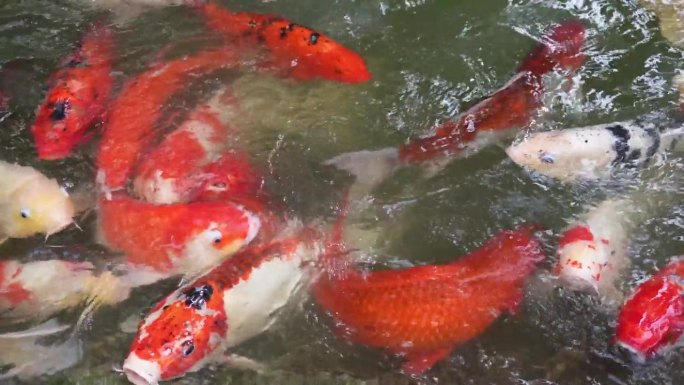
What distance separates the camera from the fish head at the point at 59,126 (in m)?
2.83

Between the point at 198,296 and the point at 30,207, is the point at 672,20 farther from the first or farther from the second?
the point at 30,207

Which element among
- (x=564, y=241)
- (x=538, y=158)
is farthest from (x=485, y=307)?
(x=538, y=158)

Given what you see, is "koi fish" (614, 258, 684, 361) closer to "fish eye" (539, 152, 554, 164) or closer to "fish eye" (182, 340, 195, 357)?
"fish eye" (539, 152, 554, 164)

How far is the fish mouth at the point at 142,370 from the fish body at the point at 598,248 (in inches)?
55.4

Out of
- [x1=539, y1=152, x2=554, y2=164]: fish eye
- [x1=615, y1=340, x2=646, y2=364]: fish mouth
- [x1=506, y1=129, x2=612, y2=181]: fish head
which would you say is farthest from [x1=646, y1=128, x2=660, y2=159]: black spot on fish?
[x1=615, y1=340, x2=646, y2=364]: fish mouth

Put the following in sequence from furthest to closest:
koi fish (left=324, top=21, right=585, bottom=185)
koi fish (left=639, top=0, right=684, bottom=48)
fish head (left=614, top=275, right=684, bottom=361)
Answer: koi fish (left=639, top=0, right=684, bottom=48) < koi fish (left=324, top=21, right=585, bottom=185) < fish head (left=614, top=275, right=684, bottom=361)

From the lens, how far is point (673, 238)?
2596 mm

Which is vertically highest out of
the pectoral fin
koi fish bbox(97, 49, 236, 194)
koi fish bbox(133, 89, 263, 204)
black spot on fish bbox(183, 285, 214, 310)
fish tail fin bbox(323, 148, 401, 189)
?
koi fish bbox(97, 49, 236, 194)

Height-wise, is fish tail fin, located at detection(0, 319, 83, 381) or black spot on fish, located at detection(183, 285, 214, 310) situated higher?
black spot on fish, located at detection(183, 285, 214, 310)

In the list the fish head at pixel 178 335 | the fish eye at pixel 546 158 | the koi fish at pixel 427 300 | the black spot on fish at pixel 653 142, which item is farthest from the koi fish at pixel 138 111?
the black spot on fish at pixel 653 142

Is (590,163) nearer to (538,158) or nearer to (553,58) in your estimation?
(538,158)

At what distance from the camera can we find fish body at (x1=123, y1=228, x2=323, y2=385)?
84.7 inches

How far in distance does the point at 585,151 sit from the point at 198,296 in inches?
61.8

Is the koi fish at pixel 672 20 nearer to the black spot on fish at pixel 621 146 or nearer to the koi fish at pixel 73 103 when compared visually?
the black spot on fish at pixel 621 146
